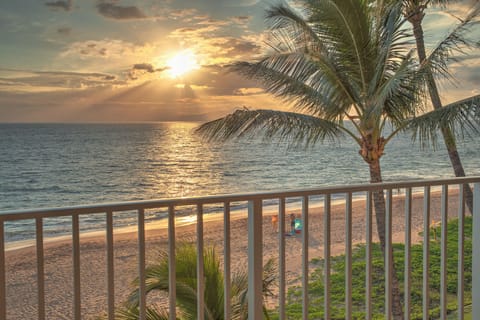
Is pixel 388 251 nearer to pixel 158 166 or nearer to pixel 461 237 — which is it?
pixel 461 237

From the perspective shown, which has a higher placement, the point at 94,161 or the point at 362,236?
the point at 94,161

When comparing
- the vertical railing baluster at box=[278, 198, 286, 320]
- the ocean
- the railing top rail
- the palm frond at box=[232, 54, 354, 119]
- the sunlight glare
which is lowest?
the ocean

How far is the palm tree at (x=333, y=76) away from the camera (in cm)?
588

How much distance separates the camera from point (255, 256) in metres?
1.87

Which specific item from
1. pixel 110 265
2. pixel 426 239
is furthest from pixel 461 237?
pixel 110 265

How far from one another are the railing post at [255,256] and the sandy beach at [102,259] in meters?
5.34

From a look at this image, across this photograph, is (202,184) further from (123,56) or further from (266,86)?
(266,86)

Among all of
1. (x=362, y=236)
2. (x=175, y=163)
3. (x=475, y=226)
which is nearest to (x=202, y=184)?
(x=175, y=163)

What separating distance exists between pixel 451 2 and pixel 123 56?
18633 millimetres

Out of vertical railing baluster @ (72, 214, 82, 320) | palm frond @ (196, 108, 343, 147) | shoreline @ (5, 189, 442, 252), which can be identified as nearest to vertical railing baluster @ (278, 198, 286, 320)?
vertical railing baluster @ (72, 214, 82, 320)

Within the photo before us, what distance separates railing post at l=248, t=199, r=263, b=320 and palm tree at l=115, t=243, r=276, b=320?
120 cm

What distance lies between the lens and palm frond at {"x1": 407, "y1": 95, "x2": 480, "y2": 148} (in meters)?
4.91

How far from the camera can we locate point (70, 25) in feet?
73.9

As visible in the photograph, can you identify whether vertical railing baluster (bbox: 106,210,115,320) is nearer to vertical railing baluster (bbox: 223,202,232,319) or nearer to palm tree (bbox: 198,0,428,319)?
vertical railing baluster (bbox: 223,202,232,319)
